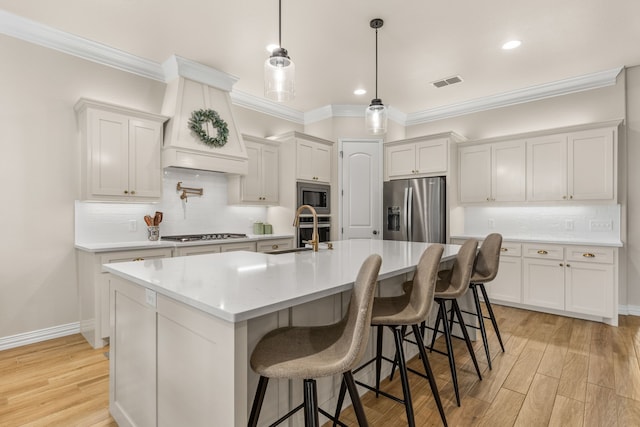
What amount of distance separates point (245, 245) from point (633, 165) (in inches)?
184

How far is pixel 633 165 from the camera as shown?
3.78 metres

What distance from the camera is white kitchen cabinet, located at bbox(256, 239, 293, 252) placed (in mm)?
4223

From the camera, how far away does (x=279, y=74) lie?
198 centimetres

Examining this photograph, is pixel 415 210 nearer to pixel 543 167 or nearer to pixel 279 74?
pixel 543 167

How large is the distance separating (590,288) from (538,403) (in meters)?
2.26

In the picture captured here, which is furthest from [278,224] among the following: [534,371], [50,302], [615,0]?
[615,0]

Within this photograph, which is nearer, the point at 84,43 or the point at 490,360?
the point at 490,360

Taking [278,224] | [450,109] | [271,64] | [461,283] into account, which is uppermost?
[450,109]

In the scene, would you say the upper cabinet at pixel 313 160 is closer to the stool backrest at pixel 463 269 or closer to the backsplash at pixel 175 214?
the backsplash at pixel 175 214

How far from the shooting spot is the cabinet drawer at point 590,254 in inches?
138

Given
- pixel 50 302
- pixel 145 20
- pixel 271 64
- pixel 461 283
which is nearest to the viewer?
pixel 271 64

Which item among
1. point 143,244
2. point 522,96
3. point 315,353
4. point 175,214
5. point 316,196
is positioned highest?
point 522,96

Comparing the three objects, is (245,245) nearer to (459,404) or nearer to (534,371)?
(459,404)

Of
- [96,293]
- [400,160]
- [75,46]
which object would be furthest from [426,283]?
[75,46]
